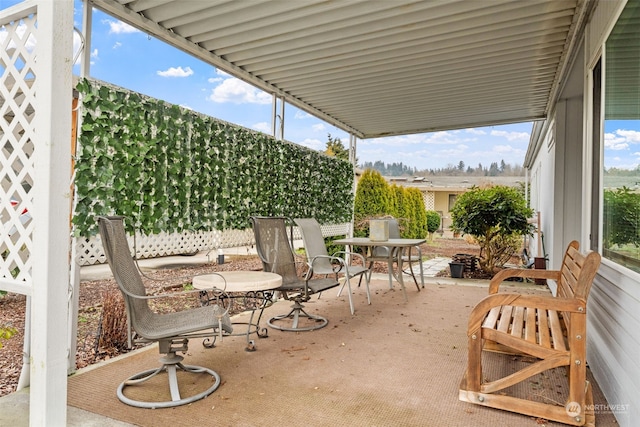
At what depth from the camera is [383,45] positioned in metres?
4.05

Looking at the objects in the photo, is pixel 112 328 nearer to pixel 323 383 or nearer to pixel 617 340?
pixel 323 383

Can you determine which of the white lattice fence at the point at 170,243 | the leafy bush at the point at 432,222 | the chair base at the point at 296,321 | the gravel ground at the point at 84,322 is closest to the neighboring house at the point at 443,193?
the leafy bush at the point at 432,222

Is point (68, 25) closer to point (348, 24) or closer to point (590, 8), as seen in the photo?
point (348, 24)

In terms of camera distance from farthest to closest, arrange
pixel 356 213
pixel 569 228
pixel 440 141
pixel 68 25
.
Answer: pixel 440 141 → pixel 356 213 → pixel 569 228 → pixel 68 25

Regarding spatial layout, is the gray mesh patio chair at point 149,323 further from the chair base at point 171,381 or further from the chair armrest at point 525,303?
the chair armrest at point 525,303

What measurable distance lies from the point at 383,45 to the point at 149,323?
131 inches

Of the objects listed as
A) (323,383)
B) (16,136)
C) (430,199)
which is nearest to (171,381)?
(323,383)

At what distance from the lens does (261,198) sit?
494 cm

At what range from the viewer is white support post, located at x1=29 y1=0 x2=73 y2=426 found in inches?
72.2

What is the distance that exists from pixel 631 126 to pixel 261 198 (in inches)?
144

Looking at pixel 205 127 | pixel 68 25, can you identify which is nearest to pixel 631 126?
pixel 68 25

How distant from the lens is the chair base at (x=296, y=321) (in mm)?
3912

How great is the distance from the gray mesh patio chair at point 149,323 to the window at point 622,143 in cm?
252

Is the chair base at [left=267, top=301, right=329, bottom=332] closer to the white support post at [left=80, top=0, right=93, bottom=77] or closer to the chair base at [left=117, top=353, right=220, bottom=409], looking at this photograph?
the chair base at [left=117, top=353, right=220, bottom=409]
